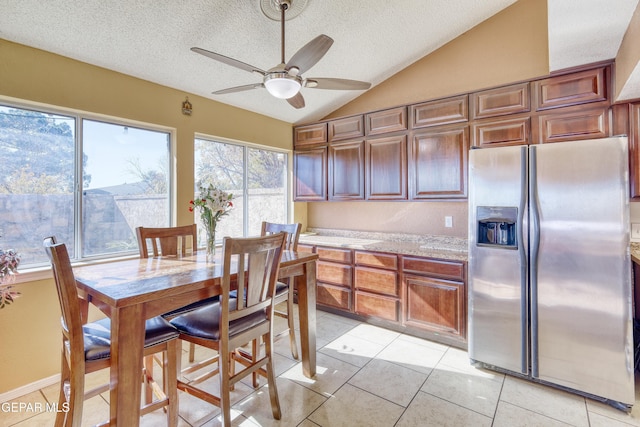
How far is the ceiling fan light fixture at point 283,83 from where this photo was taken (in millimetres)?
1912

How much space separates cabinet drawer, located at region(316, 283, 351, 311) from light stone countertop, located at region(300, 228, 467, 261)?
51cm

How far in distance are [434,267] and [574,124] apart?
1615 mm

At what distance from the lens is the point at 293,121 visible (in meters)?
4.29

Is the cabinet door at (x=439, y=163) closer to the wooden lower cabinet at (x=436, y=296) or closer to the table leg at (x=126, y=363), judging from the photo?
the wooden lower cabinet at (x=436, y=296)

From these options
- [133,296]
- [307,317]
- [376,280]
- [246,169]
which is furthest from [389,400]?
[246,169]

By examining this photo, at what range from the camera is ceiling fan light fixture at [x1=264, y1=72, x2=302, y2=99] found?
191cm

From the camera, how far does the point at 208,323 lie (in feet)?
5.86

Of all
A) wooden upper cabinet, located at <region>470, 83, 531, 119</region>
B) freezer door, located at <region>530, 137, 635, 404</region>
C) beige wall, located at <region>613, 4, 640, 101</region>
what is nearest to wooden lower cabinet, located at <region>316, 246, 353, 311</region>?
freezer door, located at <region>530, 137, 635, 404</region>

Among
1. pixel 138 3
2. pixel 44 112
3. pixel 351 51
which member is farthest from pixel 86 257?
pixel 351 51

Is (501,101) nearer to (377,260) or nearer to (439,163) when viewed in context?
(439,163)

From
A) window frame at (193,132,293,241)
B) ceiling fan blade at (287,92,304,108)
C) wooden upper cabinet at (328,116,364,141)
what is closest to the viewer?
ceiling fan blade at (287,92,304,108)

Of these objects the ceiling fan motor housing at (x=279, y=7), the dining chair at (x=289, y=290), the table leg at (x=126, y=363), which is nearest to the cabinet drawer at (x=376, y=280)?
the dining chair at (x=289, y=290)

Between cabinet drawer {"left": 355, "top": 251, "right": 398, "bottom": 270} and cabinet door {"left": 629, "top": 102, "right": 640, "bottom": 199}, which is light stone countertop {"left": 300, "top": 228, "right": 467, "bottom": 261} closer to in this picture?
cabinet drawer {"left": 355, "top": 251, "right": 398, "bottom": 270}

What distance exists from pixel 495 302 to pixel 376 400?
1181mm
